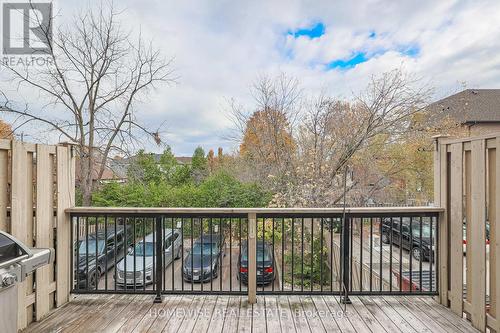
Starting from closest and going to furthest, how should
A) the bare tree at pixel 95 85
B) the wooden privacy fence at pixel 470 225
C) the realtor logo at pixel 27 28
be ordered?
the wooden privacy fence at pixel 470 225, the realtor logo at pixel 27 28, the bare tree at pixel 95 85

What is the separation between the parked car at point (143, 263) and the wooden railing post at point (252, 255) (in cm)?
73

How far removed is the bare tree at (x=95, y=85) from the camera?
703 centimetres

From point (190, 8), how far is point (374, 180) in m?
6.25

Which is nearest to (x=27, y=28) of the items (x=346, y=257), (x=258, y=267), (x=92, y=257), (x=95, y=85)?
(x=95, y=85)

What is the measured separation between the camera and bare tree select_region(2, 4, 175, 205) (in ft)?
23.1

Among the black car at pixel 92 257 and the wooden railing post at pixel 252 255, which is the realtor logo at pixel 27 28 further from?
the wooden railing post at pixel 252 255

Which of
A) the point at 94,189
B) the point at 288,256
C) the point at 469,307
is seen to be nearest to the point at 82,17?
the point at 94,189

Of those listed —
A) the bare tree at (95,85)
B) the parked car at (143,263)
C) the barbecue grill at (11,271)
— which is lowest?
the parked car at (143,263)

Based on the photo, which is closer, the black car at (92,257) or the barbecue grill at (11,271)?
the barbecue grill at (11,271)

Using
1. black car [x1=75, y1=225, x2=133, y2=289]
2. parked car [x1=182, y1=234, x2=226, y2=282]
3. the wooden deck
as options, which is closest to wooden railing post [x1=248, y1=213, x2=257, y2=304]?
the wooden deck

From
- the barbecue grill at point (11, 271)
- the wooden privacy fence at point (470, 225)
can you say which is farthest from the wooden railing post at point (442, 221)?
the barbecue grill at point (11, 271)

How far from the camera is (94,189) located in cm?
812

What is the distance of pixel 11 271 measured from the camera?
1291 mm

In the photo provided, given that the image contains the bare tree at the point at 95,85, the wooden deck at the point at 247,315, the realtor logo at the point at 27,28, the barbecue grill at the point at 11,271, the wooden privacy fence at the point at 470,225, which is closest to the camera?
the barbecue grill at the point at 11,271
